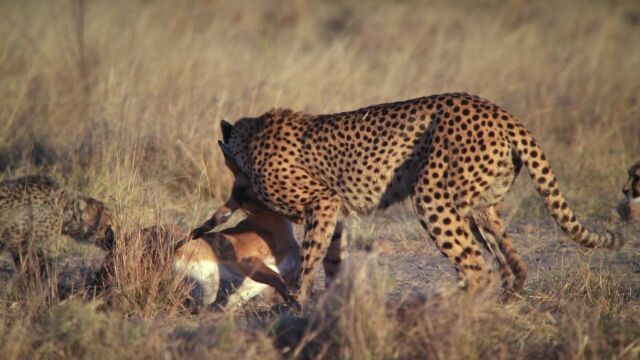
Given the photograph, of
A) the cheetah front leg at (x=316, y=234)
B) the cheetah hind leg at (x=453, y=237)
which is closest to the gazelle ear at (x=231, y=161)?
the cheetah front leg at (x=316, y=234)

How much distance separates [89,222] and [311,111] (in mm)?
3075

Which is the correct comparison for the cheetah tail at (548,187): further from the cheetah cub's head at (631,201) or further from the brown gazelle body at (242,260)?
the brown gazelle body at (242,260)

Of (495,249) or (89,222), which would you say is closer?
(495,249)

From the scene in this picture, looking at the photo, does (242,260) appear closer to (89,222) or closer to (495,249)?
(89,222)

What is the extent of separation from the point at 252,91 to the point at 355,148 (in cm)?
300

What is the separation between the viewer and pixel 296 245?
571cm

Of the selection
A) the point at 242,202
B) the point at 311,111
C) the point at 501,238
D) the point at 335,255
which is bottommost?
the point at 335,255

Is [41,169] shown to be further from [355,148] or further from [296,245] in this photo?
[355,148]

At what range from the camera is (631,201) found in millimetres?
5211

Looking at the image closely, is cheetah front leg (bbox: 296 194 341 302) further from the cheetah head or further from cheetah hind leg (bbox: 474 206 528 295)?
cheetah hind leg (bbox: 474 206 528 295)

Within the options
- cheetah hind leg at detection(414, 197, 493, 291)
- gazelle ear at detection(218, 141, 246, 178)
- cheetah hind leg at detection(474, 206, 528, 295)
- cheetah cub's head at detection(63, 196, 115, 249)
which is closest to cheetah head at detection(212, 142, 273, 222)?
gazelle ear at detection(218, 141, 246, 178)

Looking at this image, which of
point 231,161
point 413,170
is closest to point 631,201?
point 413,170

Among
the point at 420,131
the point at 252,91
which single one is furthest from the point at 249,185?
the point at 252,91

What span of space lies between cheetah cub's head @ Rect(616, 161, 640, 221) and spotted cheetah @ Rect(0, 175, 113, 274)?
3.26 metres
